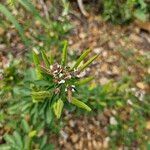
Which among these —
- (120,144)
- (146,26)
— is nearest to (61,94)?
(120,144)

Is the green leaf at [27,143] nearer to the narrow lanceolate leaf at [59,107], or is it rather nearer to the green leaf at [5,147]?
the green leaf at [5,147]

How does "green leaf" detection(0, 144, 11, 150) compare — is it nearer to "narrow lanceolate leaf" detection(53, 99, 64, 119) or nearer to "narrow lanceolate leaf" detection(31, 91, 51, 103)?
"narrow lanceolate leaf" detection(31, 91, 51, 103)

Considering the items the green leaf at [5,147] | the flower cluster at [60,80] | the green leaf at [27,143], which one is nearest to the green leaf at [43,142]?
the green leaf at [27,143]

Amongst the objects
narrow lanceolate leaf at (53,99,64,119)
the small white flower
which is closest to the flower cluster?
narrow lanceolate leaf at (53,99,64,119)

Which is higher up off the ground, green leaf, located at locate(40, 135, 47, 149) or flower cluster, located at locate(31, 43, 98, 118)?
flower cluster, located at locate(31, 43, 98, 118)

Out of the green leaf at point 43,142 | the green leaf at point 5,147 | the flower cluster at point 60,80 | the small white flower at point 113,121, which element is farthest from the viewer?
the small white flower at point 113,121

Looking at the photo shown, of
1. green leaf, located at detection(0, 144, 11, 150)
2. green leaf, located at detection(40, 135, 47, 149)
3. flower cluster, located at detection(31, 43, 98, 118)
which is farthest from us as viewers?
green leaf, located at detection(40, 135, 47, 149)

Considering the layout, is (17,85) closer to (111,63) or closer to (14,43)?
(14,43)

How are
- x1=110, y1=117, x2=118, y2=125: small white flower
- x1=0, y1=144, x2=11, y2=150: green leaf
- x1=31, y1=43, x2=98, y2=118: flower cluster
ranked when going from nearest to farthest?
x1=31, y1=43, x2=98, y2=118: flower cluster < x1=0, y1=144, x2=11, y2=150: green leaf < x1=110, y1=117, x2=118, y2=125: small white flower

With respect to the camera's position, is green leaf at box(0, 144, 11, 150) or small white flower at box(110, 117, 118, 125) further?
small white flower at box(110, 117, 118, 125)

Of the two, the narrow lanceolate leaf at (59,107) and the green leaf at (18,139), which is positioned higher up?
the narrow lanceolate leaf at (59,107)

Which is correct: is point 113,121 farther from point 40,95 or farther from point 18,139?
point 40,95
